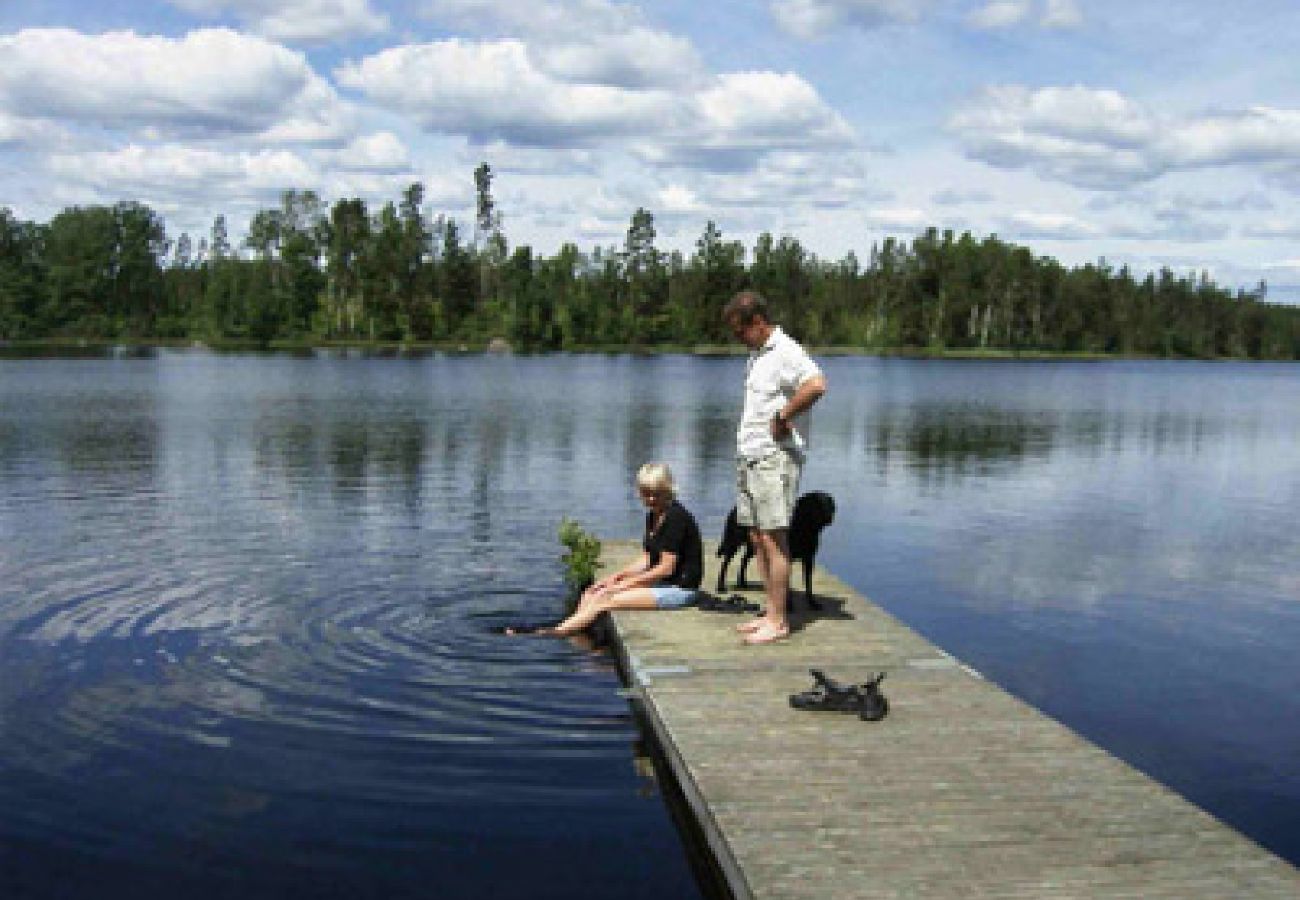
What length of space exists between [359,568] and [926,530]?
32.7ft

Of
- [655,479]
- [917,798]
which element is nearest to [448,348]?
[655,479]

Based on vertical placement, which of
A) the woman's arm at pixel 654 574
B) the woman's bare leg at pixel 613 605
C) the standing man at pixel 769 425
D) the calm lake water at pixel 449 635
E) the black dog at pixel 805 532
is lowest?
the calm lake water at pixel 449 635

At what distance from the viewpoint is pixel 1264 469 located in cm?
3180

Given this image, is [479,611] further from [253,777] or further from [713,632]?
[253,777]

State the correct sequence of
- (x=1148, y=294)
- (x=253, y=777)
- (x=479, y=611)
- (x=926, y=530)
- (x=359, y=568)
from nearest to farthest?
1. (x=253, y=777)
2. (x=479, y=611)
3. (x=359, y=568)
4. (x=926, y=530)
5. (x=1148, y=294)

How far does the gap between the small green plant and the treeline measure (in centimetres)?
11270

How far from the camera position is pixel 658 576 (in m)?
12.0

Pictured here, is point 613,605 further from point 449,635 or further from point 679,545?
point 449,635

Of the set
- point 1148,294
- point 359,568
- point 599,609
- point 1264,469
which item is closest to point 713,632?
point 599,609

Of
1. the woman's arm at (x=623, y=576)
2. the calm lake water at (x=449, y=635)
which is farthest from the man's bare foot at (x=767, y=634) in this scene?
the woman's arm at (x=623, y=576)

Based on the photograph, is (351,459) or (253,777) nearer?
(253,777)

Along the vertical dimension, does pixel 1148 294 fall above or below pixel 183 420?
above

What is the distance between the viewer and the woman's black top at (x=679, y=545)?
38.6 feet

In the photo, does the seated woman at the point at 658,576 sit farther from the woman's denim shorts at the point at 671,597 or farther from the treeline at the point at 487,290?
the treeline at the point at 487,290
